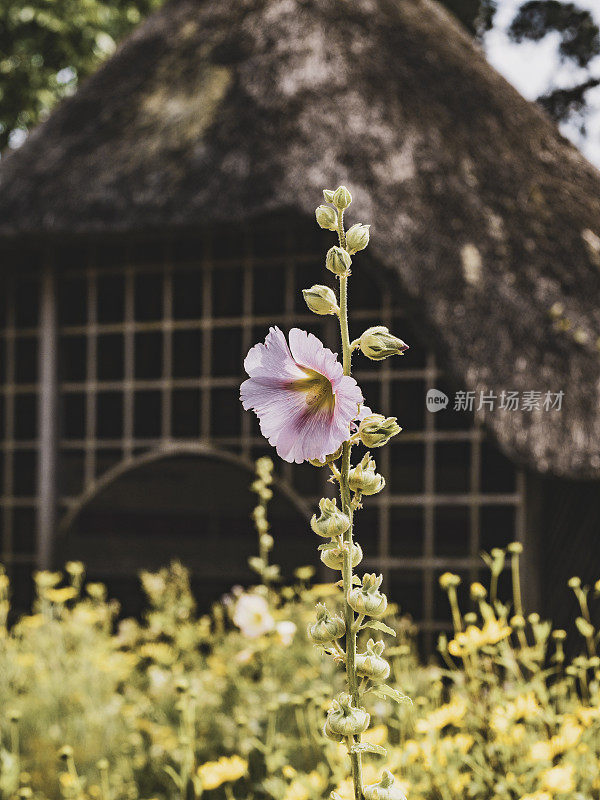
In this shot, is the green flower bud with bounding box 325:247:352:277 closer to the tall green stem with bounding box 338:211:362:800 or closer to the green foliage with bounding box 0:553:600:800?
the tall green stem with bounding box 338:211:362:800

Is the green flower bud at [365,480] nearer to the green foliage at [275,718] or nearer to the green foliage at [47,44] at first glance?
the green foliage at [275,718]

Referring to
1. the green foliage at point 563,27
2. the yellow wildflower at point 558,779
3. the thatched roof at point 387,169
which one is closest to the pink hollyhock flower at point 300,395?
the yellow wildflower at point 558,779

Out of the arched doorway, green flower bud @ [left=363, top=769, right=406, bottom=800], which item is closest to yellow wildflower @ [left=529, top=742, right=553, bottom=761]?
green flower bud @ [left=363, top=769, right=406, bottom=800]

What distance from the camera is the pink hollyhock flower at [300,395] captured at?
0.72 m

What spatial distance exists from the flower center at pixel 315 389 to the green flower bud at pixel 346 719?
269 mm

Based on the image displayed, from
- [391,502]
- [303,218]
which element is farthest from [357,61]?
[391,502]

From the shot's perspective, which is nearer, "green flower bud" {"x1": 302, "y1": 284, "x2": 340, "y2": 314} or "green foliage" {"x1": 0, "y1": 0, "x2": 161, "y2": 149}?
"green flower bud" {"x1": 302, "y1": 284, "x2": 340, "y2": 314}

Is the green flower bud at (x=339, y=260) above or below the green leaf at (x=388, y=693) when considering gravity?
above

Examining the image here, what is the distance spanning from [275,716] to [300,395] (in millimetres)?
1543

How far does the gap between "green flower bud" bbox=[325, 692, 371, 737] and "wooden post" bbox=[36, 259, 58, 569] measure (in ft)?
11.7

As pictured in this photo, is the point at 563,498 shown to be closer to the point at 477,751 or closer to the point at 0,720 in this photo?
the point at 477,751

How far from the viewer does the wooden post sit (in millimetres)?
4047
